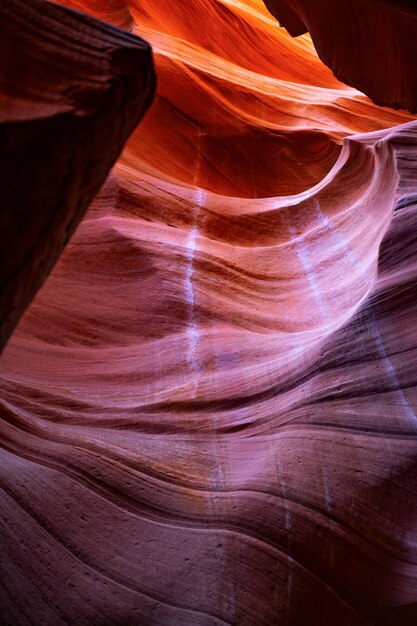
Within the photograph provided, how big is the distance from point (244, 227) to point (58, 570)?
129 inches

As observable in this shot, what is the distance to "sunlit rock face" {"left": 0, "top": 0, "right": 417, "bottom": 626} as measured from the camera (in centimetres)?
239

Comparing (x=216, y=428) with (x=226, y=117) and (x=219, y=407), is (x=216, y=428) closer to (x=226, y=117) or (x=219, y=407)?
(x=219, y=407)

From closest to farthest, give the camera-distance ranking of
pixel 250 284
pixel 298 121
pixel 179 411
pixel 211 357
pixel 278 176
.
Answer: pixel 179 411, pixel 211 357, pixel 250 284, pixel 278 176, pixel 298 121

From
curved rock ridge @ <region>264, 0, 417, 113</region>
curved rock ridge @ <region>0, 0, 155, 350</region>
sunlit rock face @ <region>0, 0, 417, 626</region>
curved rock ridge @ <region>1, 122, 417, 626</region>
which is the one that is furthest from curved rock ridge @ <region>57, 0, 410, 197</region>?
curved rock ridge @ <region>0, 0, 155, 350</region>

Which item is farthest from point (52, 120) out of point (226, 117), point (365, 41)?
point (226, 117)

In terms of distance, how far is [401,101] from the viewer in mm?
4949

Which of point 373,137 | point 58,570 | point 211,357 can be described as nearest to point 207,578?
point 58,570

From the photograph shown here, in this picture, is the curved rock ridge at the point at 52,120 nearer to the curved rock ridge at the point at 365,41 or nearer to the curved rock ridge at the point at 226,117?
the curved rock ridge at the point at 365,41

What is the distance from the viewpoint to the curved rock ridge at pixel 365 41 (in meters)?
4.59

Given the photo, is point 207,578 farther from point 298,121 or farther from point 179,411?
point 298,121

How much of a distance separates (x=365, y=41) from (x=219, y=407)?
3278 millimetres

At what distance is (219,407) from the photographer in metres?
3.26

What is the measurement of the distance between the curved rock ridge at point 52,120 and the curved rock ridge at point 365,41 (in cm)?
371

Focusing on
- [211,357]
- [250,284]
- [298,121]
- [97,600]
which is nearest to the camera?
[97,600]
